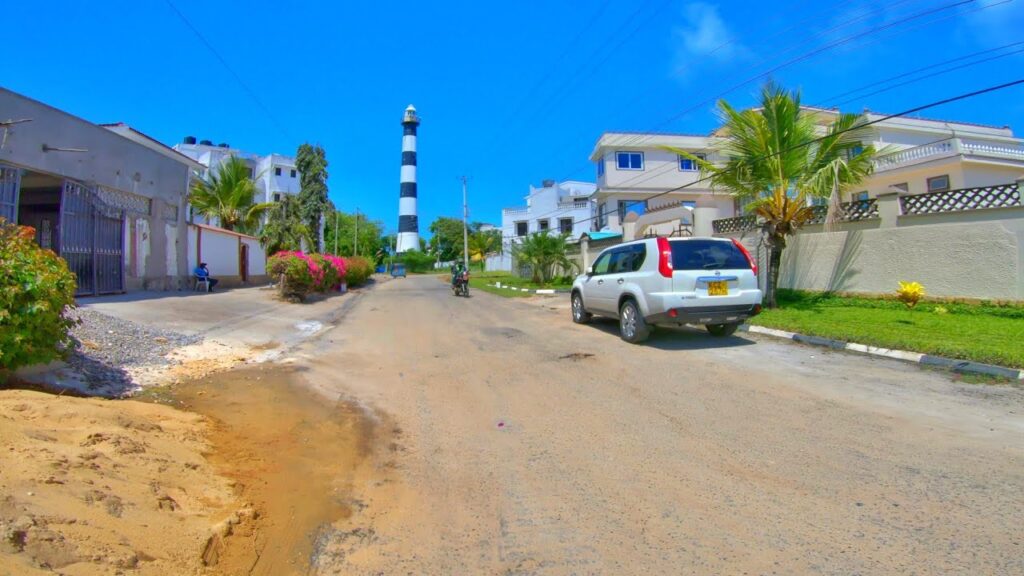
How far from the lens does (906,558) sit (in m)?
2.62

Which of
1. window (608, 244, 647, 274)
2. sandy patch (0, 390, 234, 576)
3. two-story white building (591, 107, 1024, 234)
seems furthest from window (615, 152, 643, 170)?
sandy patch (0, 390, 234, 576)

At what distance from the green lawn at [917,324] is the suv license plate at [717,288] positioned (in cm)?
198

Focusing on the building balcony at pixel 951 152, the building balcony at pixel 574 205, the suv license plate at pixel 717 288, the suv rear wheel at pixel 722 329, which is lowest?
the suv rear wheel at pixel 722 329

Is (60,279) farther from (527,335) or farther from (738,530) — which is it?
(527,335)

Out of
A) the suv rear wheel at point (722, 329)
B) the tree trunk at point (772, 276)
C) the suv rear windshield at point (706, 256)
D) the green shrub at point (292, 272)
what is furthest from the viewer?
the green shrub at point (292, 272)

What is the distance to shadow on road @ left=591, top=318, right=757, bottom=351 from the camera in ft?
28.5

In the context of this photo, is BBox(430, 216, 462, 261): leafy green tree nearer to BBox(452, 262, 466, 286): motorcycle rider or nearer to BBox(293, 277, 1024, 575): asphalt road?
BBox(452, 262, 466, 286): motorcycle rider

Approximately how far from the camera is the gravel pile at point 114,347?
5.81m

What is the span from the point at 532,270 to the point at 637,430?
82.5ft

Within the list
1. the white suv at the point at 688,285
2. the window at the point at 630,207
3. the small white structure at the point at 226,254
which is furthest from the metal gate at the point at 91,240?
the window at the point at 630,207

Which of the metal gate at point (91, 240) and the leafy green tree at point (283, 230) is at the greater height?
the leafy green tree at point (283, 230)

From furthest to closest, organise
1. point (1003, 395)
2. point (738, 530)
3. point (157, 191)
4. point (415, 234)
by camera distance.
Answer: point (415, 234) < point (157, 191) < point (1003, 395) < point (738, 530)

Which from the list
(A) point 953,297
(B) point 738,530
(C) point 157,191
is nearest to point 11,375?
(B) point 738,530

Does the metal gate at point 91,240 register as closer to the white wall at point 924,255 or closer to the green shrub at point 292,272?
the green shrub at point 292,272
